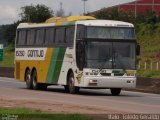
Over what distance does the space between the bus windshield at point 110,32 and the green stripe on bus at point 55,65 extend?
90.7 inches

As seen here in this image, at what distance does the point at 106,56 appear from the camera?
31.5 meters

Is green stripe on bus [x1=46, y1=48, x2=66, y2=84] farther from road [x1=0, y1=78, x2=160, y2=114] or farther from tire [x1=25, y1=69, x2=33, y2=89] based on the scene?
road [x1=0, y1=78, x2=160, y2=114]

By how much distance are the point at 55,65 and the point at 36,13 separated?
55836 millimetres

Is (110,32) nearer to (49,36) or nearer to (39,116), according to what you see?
(49,36)

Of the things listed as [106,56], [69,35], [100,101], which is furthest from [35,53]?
[100,101]

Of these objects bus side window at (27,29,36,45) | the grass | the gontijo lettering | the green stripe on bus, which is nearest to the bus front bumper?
the green stripe on bus

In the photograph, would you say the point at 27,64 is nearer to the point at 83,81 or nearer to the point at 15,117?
the point at 83,81

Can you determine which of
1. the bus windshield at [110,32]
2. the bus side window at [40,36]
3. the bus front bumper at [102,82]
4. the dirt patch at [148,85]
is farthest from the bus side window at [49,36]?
the dirt patch at [148,85]

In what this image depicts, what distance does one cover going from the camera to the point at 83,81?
31.1 metres

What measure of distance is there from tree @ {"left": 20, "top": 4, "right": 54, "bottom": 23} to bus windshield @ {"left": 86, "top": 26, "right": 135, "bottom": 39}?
56.4 meters

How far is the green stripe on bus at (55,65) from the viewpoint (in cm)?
3397

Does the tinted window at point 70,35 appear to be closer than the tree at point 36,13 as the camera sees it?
Yes

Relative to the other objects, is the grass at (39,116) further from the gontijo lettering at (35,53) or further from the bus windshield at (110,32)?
the gontijo lettering at (35,53)

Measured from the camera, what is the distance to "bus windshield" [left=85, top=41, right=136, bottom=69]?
103 ft
